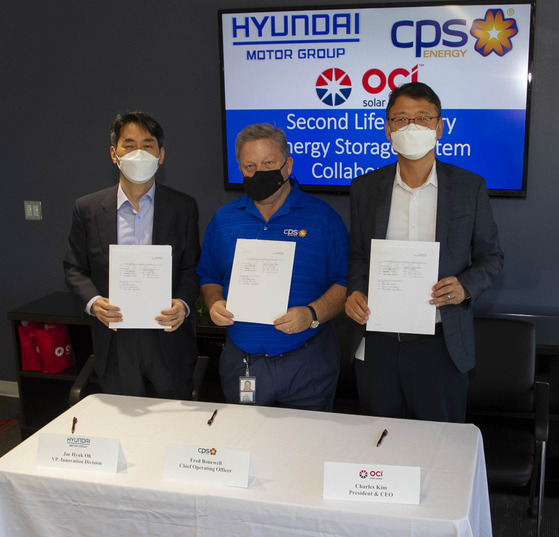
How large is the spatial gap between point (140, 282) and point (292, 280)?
0.54 metres

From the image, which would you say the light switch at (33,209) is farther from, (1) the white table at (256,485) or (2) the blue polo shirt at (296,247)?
(1) the white table at (256,485)

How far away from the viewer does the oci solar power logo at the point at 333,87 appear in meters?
3.47

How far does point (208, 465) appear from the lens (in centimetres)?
174

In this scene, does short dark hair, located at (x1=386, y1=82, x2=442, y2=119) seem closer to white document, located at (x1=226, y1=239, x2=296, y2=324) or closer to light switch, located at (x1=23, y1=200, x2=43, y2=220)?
white document, located at (x1=226, y1=239, x2=296, y2=324)

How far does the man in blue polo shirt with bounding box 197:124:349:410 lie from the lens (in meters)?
2.28

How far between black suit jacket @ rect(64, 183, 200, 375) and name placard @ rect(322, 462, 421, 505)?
1.04 metres

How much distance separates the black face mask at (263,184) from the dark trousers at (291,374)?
56 cm

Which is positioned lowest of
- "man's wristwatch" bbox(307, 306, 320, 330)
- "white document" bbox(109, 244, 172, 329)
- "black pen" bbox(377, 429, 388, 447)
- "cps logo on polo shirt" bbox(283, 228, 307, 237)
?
"black pen" bbox(377, 429, 388, 447)

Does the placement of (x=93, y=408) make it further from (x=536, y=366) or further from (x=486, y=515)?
(x=536, y=366)

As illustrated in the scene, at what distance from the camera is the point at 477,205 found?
2201 millimetres

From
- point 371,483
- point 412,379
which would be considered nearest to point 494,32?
point 412,379

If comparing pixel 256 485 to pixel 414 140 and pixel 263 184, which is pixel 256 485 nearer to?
pixel 263 184

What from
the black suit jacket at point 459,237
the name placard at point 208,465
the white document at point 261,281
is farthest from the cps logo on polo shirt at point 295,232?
the name placard at point 208,465

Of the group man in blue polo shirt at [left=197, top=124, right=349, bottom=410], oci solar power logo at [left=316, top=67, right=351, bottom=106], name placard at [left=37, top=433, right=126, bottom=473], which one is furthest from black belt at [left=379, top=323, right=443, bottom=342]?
oci solar power logo at [left=316, top=67, right=351, bottom=106]
